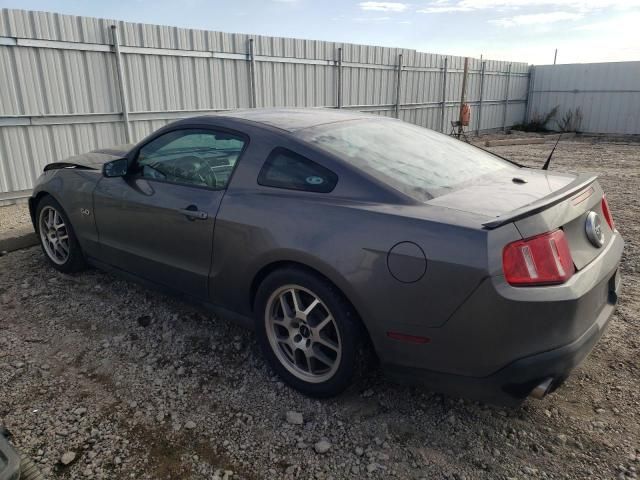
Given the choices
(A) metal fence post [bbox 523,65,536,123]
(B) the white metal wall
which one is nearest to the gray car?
(B) the white metal wall

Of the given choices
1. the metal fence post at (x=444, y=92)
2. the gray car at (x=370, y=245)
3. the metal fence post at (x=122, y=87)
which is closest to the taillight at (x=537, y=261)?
the gray car at (x=370, y=245)

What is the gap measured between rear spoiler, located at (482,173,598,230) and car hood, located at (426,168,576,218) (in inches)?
2.0

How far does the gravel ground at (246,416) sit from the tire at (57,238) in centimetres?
74

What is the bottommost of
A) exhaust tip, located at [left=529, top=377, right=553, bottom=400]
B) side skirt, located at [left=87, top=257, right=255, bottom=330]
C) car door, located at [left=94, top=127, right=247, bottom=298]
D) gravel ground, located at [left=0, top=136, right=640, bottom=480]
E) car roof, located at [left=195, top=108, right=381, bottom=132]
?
gravel ground, located at [left=0, top=136, right=640, bottom=480]

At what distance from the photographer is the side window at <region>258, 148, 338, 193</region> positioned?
102 inches

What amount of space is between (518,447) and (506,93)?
2126 centimetres

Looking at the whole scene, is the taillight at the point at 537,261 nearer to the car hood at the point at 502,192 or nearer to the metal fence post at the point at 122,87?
the car hood at the point at 502,192

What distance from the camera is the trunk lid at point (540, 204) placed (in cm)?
213

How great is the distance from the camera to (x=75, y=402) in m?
2.71

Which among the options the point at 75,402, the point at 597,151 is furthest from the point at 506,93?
the point at 75,402

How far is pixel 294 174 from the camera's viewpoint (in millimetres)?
2713

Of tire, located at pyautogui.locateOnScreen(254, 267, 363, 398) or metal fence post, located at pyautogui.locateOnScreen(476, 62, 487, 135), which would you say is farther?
metal fence post, located at pyautogui.locateOnScreen(476, 62, 487, 135)

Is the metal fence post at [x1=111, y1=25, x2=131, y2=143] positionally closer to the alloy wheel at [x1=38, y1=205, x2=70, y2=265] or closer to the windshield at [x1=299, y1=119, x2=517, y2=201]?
the alloy wheel at [x1=38, y1=205, x2=70, y2=265]

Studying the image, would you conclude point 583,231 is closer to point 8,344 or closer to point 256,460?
point 256,460
